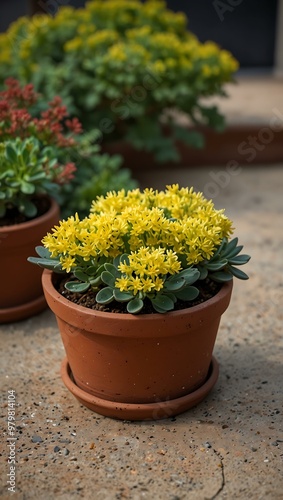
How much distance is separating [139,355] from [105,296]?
0.23 m

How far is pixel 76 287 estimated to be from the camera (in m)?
2.53

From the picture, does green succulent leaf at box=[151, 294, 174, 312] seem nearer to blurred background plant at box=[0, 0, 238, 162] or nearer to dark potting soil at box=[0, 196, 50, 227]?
dark potting soil at box=[0, 196, 50, 227]

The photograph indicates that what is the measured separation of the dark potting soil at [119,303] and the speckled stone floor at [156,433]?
41cm

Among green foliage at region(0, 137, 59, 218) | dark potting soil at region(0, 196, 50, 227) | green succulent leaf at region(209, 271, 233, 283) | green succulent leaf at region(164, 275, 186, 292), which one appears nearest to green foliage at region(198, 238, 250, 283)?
green succulent leaf at region(209, 271, 233, 283)

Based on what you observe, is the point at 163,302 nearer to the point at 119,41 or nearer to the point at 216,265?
the point at 216,265

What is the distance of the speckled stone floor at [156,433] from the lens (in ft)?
7.47

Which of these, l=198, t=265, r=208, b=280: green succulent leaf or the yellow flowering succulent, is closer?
the yellow flowering succulent

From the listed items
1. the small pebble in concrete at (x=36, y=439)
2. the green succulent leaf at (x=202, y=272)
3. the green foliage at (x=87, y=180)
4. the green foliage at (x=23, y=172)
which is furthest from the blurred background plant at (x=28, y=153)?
the small pebble in concrete at (x=36, y=439)

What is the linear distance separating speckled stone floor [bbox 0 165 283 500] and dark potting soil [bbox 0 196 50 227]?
452 mm

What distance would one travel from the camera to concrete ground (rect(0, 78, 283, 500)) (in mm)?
2275

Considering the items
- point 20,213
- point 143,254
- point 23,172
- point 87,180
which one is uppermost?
point 143,254

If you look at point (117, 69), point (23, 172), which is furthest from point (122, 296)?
point (117, 69)

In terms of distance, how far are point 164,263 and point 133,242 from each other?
0.57ft

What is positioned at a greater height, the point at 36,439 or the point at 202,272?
the point at 202,272
